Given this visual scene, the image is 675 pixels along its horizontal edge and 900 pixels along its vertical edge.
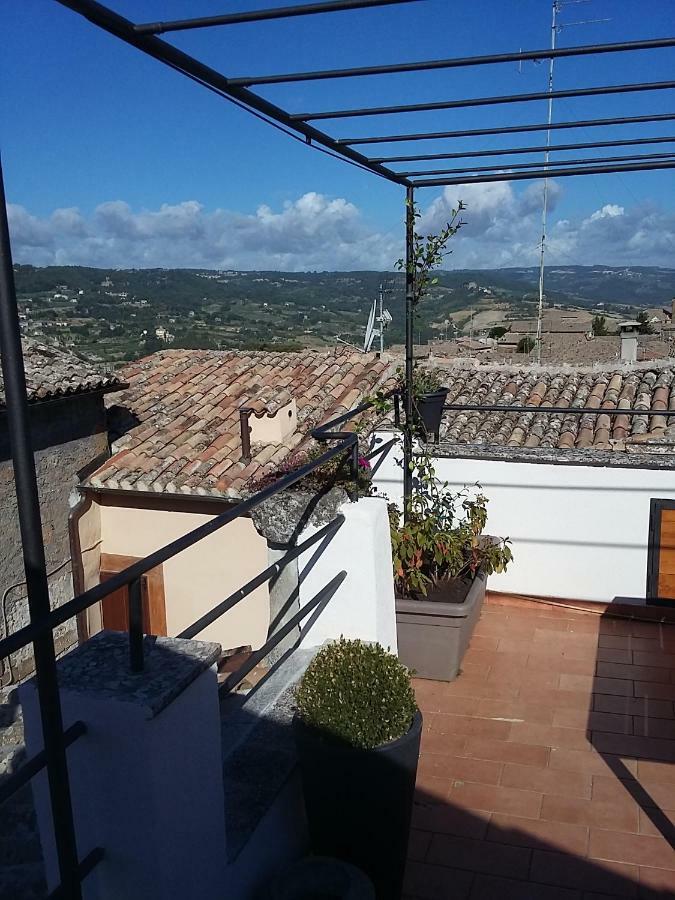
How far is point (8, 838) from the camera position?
8.16 ft

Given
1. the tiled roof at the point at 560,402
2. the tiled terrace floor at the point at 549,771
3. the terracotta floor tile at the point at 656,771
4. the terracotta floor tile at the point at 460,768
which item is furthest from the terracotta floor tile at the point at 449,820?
the tiled roof at the point at 560,402

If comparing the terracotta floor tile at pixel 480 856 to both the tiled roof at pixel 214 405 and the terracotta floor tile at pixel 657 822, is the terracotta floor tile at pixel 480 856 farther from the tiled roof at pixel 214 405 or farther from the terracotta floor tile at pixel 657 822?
the tiled roof at pixel 214 405

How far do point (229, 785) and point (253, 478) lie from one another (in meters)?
6.02

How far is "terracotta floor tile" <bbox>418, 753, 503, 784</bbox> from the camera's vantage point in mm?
2906

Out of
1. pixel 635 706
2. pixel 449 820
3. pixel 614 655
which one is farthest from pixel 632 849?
pixel 614 655

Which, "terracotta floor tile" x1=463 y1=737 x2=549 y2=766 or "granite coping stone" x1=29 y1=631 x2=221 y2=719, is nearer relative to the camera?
"granite coping stone" x1=29 y1=631 x2=221 y2=719

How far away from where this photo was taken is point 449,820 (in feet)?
8.75

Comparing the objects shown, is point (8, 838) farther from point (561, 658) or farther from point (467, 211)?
point (467, 211)

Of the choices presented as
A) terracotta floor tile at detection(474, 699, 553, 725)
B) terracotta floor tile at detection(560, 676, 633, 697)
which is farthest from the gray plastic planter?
terracotta floor tile at detection(560, 676, 633, 697)

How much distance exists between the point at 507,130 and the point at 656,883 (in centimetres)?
253

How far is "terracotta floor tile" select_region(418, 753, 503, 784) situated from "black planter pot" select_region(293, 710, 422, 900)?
806 mm

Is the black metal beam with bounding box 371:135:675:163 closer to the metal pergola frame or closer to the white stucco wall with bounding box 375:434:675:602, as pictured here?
the metal pergola frame

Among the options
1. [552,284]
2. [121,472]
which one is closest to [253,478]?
[121,472]

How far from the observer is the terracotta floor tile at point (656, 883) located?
2291 millimetres
